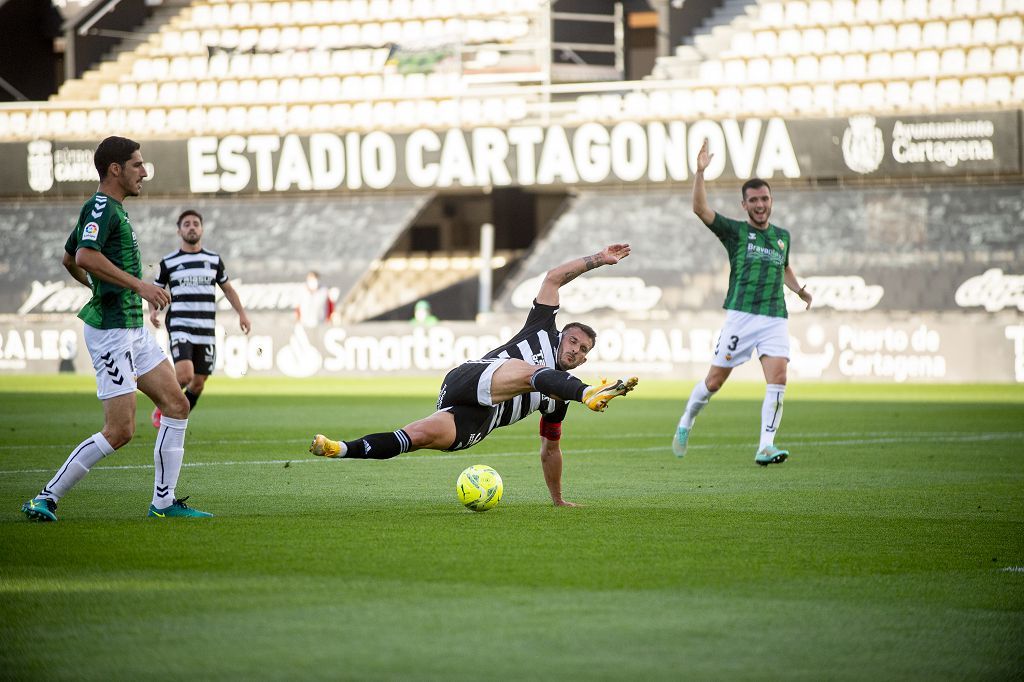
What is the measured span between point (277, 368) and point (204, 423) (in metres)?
12.0

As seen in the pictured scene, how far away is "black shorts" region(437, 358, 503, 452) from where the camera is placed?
7895 mm

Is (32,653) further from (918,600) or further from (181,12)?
(181,12)

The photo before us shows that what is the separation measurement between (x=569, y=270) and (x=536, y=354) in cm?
55

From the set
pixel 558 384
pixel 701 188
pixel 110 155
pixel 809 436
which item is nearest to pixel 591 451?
pixel 809 436

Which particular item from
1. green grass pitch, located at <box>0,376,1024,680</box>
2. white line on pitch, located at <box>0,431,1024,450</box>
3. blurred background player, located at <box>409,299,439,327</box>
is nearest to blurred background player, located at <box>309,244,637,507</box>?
green grass pitch, located at <box>0,376,1024,680</box>

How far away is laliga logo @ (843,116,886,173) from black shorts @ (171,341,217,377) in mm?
15371

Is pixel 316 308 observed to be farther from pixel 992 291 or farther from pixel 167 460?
pixel 167 460

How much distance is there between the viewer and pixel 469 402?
7.95 metres

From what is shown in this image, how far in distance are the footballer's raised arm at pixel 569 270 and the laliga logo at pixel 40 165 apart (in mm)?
25507

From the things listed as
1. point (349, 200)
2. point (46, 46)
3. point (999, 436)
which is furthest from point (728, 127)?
point (46, 46)

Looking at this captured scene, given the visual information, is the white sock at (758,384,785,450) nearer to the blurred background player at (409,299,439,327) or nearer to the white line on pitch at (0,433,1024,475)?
the white line on pitch at (0,433,1024,475)

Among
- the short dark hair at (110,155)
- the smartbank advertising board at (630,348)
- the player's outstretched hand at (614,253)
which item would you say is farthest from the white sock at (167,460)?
the smartbank advertising board at (630,348)

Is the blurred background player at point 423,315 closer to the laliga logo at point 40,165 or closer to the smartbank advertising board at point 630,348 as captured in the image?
the smartbank advertising board at point 630,348

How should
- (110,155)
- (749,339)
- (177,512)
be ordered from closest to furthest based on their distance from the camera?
1. (110,155)
2. (177,512)
3. (749,339)
